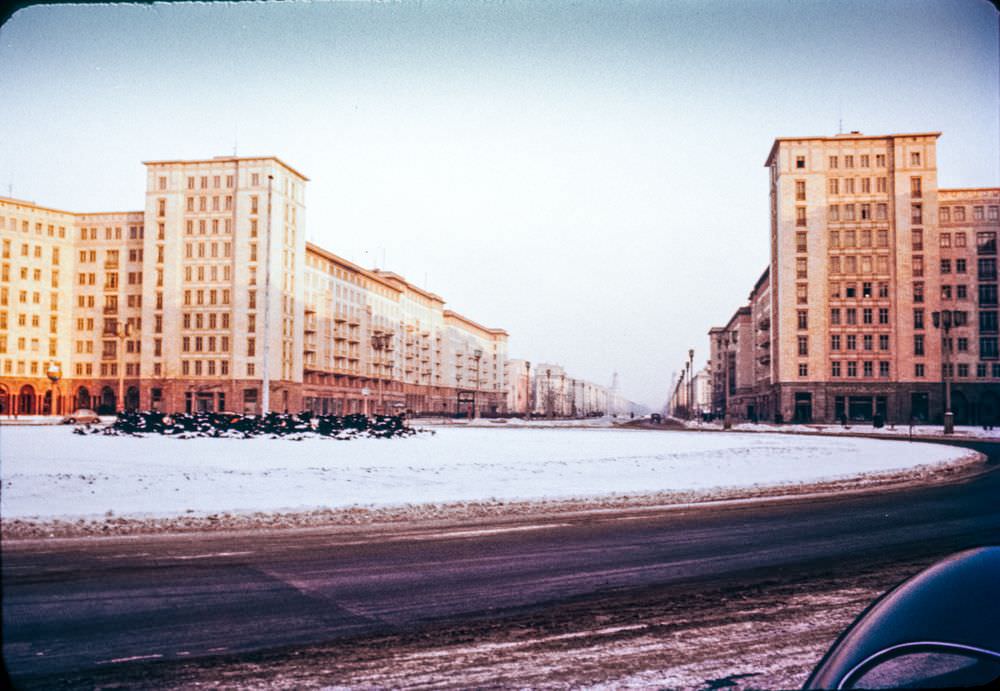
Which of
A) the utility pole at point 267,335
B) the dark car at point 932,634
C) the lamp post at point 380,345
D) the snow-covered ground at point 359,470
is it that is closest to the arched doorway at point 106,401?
the snow-covered ground at point 359,470

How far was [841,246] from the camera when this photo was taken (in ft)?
19.3

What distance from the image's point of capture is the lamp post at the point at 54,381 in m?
3.69

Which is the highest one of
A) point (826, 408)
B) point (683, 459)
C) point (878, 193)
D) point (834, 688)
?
point (878, 193)

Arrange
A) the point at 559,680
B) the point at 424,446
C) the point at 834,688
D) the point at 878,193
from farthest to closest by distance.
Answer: the point at 424,446
the point at 878,193
the point at 559,680
the point at 834,688

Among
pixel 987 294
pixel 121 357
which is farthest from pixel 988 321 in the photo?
pixel 121 357

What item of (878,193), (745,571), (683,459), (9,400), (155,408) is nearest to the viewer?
(9,400)

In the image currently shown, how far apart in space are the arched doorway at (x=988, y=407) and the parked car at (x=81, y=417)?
600cm

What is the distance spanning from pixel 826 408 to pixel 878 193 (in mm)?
1789

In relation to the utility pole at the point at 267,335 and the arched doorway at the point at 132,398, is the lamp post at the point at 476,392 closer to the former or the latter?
the utility pole at the point at 267,335

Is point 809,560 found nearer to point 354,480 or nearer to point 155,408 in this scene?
point 155,408

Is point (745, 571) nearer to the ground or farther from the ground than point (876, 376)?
nearer to the ground

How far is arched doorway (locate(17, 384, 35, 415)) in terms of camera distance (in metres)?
3.46

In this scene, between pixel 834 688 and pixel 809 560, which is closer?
pixel 834 688

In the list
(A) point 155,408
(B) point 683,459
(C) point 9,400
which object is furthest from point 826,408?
(B) point 683,459
